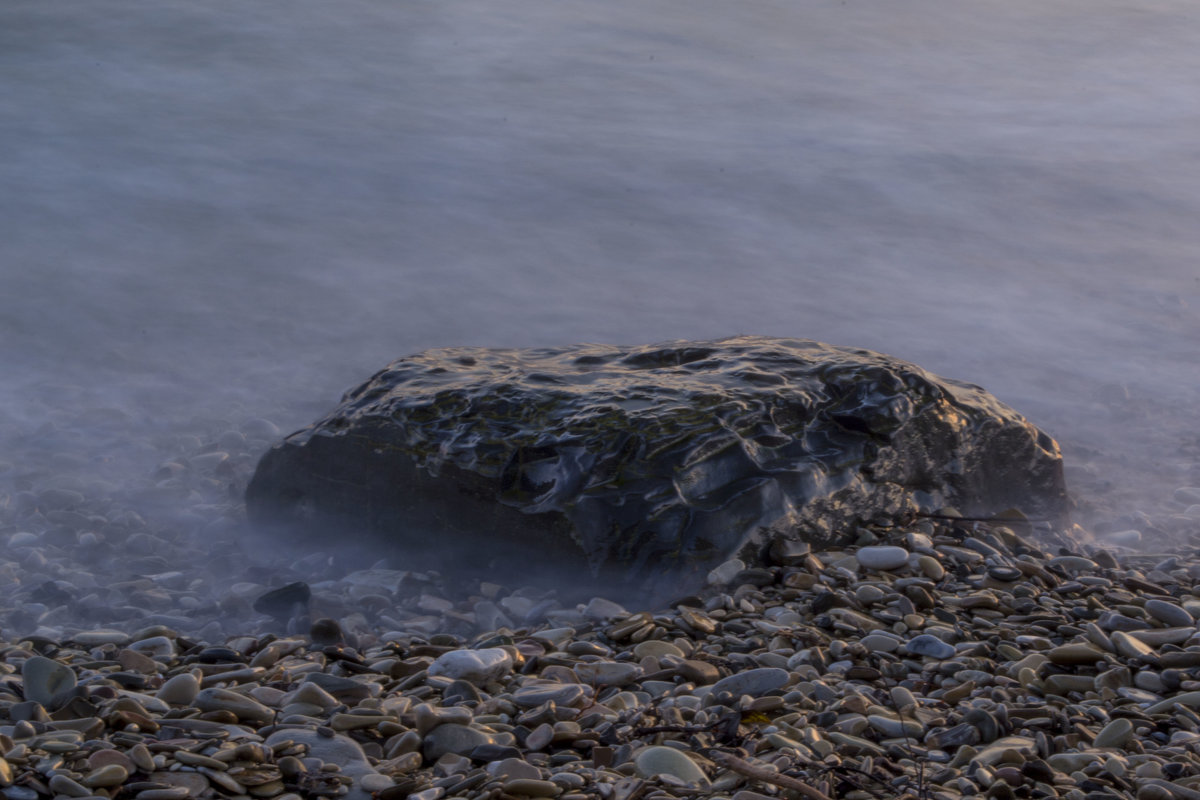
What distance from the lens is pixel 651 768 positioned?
2.01 m

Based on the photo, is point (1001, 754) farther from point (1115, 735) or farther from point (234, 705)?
point (234, 705)

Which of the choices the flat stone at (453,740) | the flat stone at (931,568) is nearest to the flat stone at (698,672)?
the flat stone at (453,740)

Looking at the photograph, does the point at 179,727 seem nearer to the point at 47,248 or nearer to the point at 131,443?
the point at 131,443

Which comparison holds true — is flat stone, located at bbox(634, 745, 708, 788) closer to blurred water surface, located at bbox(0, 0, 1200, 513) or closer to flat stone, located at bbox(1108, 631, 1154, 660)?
flat stone, located at bbox(1108, 631, 1154, 660)

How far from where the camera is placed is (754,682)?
237 centimetres

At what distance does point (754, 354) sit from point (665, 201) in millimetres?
5790

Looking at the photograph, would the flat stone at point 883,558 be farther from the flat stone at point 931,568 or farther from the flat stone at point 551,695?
the flat stone at point 551,695

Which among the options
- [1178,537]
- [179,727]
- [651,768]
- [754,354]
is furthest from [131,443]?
[1178,537]

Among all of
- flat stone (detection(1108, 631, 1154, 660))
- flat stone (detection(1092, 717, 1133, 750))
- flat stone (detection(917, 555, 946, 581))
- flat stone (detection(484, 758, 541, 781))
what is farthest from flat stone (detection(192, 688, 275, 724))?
flat stone (detection(1108, 631, 1154, 660))

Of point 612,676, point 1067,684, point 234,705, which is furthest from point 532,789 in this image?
point 1067,684

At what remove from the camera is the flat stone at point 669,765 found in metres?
Result: 1.98

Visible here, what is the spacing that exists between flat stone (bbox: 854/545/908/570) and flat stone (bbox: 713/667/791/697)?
31.8 inches

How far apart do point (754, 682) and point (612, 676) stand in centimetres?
31

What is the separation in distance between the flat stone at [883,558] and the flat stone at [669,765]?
1.23m
